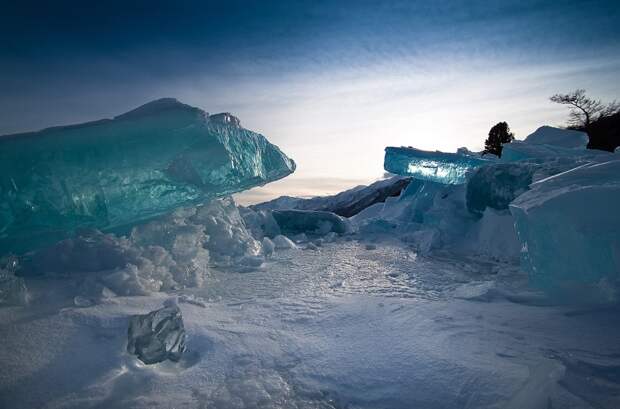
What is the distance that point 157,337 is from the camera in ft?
4.73

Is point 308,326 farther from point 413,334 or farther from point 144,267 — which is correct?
point 144,267

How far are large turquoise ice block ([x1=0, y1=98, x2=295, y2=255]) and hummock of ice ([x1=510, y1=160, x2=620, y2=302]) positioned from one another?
114 inches

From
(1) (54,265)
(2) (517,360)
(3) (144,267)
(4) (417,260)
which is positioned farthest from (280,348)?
(4) (417,260)

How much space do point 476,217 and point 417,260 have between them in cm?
190

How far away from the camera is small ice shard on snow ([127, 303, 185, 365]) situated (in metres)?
1.43

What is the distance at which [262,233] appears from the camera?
662cm

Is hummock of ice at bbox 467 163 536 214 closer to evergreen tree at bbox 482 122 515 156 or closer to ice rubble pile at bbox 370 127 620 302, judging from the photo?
ice rubble pile at bbox 370 127 620 302

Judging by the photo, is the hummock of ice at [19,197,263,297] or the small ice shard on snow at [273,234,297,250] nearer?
the hummock of ice at [19,197,263,297]

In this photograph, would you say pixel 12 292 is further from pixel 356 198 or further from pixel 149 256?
pixel 356 198

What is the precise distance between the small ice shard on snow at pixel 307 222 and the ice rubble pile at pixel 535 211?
0.65 meters

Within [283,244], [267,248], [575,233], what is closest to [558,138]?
[575,233]

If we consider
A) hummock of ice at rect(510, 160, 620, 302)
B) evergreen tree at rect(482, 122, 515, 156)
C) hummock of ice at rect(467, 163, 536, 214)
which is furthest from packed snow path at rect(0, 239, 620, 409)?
evergreen tree at rect(482, 122, 515, 156)

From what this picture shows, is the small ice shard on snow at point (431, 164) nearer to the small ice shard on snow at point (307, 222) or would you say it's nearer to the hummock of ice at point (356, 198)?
the small ice shard on snow at point (307, 222)

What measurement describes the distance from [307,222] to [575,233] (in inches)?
230
